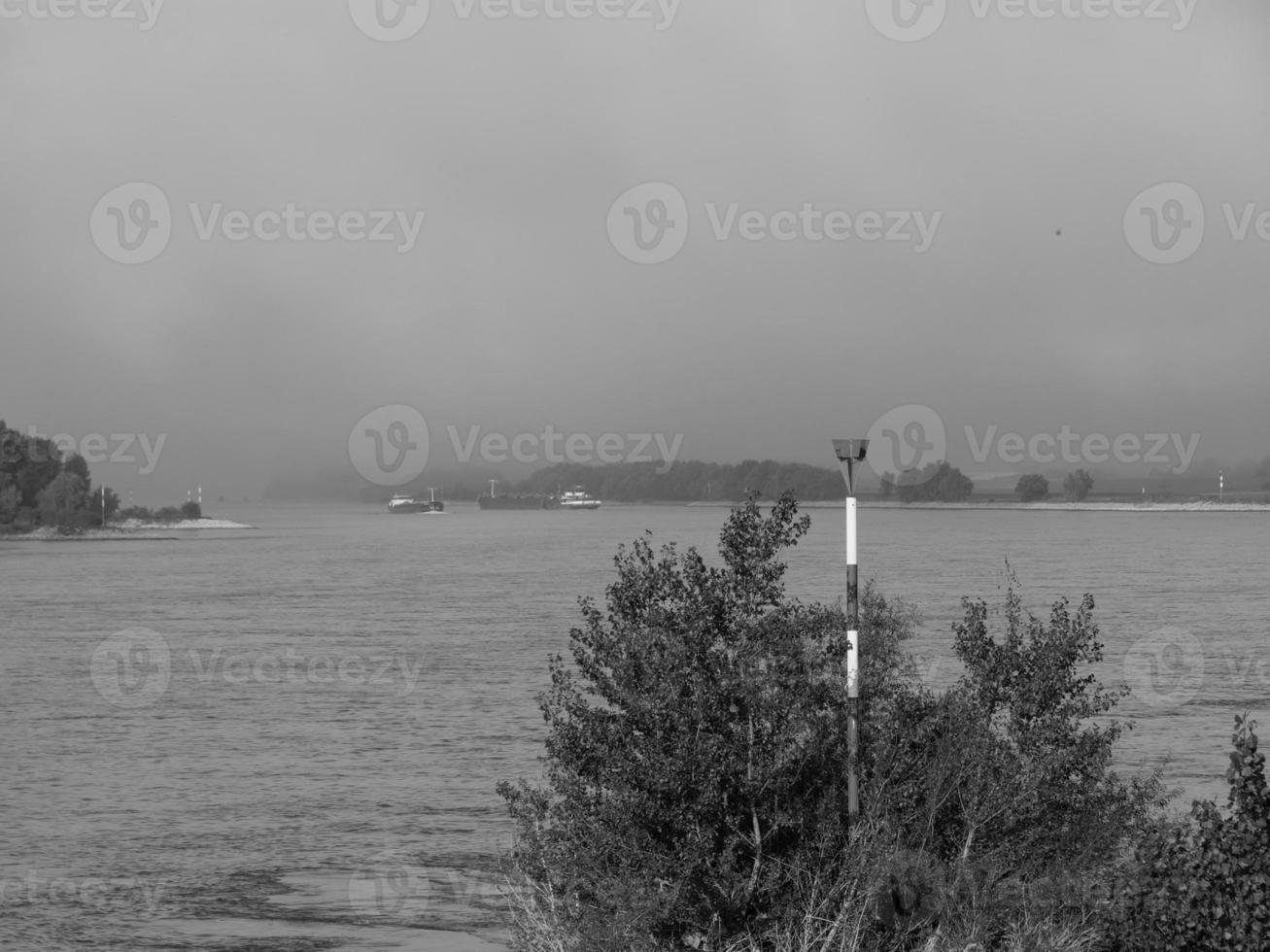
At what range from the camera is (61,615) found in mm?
100312

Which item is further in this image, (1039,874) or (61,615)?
(61,615)

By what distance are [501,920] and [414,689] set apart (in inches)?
1363

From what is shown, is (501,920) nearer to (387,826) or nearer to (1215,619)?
(387,826)

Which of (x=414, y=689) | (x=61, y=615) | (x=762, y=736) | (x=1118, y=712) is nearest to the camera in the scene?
(x=762, y=736)

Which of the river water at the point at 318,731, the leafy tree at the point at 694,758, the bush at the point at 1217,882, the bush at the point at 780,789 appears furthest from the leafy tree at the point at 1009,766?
the river water at the point at 318,731

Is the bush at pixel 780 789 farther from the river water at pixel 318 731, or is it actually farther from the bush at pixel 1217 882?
the river water at pixel 318 731

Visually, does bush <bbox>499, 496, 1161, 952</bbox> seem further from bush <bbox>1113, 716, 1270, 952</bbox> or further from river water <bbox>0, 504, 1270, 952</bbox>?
river water <bbox>0, 504, 1270, 952</bbox>

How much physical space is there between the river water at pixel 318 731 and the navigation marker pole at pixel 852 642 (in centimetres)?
949

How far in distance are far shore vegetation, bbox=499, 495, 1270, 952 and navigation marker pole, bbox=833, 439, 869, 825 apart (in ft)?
1.01

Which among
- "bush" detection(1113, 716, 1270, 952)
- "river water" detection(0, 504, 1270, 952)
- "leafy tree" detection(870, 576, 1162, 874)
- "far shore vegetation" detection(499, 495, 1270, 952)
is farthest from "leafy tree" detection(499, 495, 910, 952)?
"river water" detection(0, 504, 1270, 952)

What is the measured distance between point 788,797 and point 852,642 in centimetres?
208

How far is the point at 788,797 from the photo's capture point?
18.9m

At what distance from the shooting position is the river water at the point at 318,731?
2914 cm

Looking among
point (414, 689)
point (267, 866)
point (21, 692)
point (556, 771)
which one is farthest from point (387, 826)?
point (21, 692)
